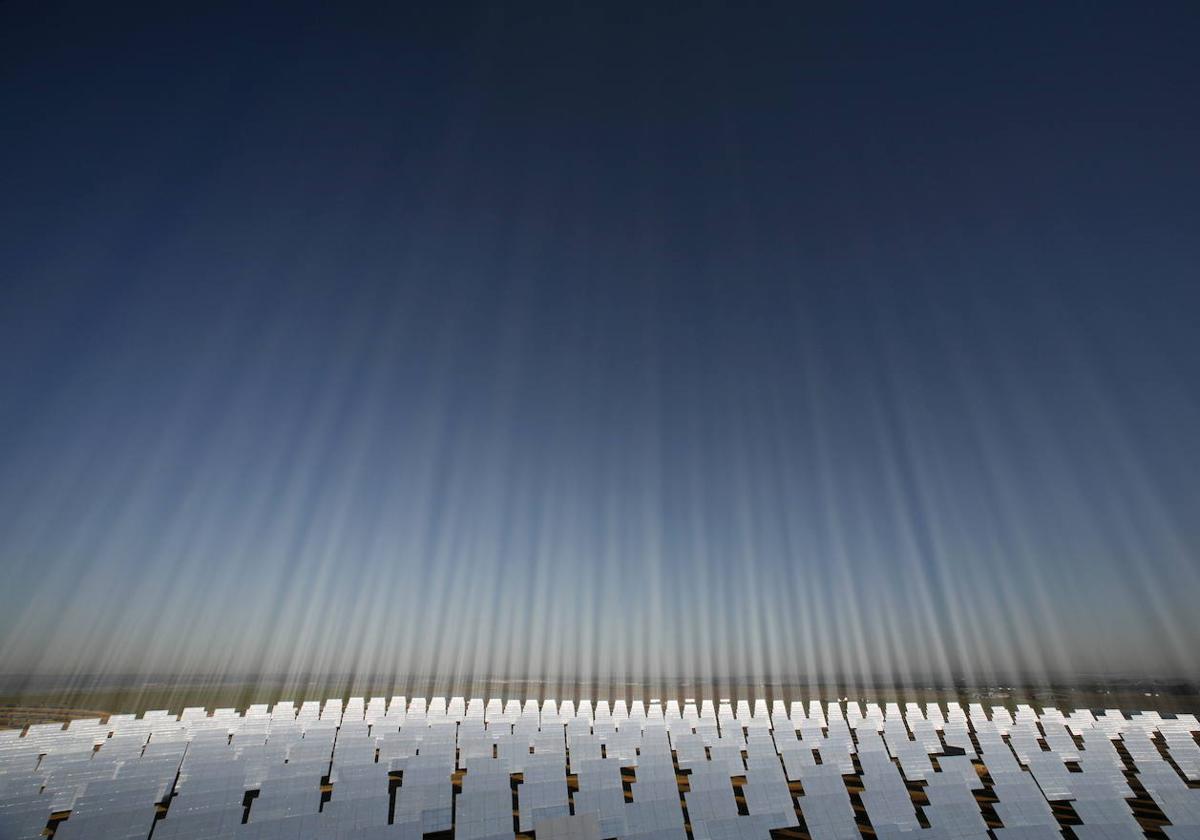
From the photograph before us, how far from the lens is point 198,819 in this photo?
9.73 metres

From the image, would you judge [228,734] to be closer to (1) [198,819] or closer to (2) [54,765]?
(2) [54,765]

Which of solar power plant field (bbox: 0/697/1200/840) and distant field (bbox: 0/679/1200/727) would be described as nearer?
solar power plant field (bbox: 0/697/1200/840)

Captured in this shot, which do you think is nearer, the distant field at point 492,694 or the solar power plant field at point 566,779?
the solar power plant field at point 566,779

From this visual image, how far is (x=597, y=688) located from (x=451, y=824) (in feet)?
113

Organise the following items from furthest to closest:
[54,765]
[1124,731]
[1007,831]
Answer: [1124,731] → [54,765] → [1007,831]

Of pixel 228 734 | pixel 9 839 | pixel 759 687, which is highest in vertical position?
pixel 759 687

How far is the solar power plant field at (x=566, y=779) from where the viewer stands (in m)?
10.4

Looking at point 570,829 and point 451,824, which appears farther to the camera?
point 451,824

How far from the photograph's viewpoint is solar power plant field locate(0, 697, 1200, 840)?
34.2ft

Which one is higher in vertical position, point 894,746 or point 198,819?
point 894,746

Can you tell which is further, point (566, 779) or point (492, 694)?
point (492, 694)

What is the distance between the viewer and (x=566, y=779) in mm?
13531

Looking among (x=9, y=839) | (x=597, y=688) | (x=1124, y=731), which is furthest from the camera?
(x=597, y=688)

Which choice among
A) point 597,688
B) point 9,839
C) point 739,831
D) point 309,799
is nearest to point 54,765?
point 9,839
